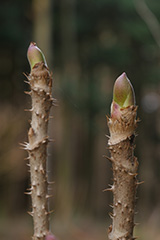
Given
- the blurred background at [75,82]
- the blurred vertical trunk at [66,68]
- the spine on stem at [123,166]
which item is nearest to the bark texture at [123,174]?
the spine on stem at [123,166]

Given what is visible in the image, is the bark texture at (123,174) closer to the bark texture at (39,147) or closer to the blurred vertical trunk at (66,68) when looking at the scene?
the bark texture at (39,147)

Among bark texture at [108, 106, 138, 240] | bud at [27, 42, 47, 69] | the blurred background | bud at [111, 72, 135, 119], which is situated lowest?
bark texture at [108, 106, 138, 240]

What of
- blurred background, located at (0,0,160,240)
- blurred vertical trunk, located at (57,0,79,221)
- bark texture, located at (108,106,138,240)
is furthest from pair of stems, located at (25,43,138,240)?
blurred vertical trunk, located at (57,0,79,221)

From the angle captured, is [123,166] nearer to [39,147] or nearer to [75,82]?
[39,147]

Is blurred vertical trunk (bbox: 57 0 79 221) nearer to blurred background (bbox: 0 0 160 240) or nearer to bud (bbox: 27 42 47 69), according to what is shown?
blurred background (bbox: 0 0 160 240)

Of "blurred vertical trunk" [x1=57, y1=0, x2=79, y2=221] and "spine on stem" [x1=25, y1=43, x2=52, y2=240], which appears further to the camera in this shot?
"blurred vertical trunk" [x1=57, y1=0, x2=79, y2=221]

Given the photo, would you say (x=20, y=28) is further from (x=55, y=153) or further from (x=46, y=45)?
(x=55, y=153)

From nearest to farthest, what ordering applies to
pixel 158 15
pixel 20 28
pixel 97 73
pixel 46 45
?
1. pixel 46 45
2. pixel 158 15
3. pixel 20 28
4. pixel 97 73

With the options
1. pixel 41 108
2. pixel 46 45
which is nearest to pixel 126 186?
pixel 41 108
